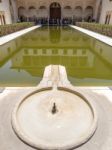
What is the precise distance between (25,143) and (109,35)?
560 inches

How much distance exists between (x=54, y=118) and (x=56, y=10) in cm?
3317

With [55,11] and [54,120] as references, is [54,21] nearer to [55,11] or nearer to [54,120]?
[55,11]

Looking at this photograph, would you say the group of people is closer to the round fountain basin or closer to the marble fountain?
the marble fountain

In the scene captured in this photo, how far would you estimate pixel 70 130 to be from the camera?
3221 mm

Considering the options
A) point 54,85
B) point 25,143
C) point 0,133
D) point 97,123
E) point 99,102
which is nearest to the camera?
point 25,143

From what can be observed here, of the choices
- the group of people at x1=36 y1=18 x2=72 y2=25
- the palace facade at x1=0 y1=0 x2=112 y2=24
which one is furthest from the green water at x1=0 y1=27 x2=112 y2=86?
the group of people at x1=36 y1=18 x2=72 y2=25

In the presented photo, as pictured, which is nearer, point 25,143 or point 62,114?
point 25,143

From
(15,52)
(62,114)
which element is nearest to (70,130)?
(62,114)

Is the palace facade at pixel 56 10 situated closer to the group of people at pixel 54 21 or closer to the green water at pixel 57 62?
the group of people at pixel 54 21

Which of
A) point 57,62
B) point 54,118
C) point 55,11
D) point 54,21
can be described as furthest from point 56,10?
point 54,118

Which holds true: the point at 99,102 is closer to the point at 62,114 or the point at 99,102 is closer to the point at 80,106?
the point at 80,106

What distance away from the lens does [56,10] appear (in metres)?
33.5

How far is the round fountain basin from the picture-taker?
2941 mm

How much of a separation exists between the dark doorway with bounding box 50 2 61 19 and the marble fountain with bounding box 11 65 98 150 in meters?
31.7
